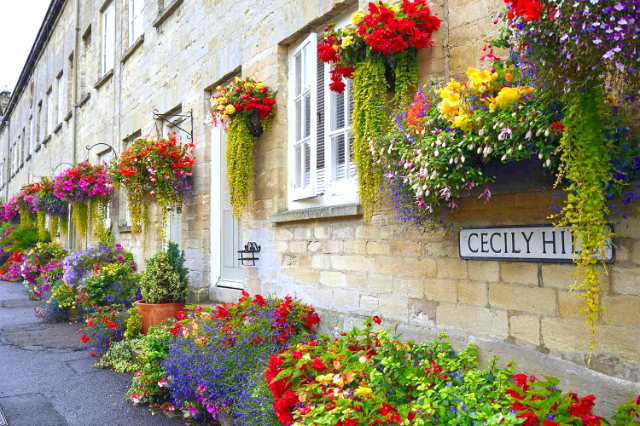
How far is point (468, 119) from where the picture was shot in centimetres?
282

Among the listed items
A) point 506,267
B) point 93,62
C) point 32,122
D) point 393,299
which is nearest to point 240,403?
point 393,299

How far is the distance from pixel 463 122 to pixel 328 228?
7.39 feet

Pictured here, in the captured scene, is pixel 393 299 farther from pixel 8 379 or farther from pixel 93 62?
pixel 93 62

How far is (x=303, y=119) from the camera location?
536cm

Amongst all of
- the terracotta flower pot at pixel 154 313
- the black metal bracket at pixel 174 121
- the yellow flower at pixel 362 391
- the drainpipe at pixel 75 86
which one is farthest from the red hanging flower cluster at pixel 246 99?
the drainpipe at pixel 75 86

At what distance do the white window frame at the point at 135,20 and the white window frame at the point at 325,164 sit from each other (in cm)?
546

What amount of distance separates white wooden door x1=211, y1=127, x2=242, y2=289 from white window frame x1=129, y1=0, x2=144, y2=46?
12.7 feet

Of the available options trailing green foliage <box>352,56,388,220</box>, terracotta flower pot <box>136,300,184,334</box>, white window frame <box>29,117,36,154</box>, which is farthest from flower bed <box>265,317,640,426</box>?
white window frame <box>29,117,36,154</box>

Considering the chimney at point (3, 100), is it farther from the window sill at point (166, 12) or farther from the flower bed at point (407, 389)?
the flower bed at point (407, 389)

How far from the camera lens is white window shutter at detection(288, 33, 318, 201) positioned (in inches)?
200

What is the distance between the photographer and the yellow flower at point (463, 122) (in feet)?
9.26

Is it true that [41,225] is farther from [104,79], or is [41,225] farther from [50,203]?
[104,79]

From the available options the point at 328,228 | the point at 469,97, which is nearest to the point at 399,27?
the point at 469,97

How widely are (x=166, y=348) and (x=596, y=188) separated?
4.35 m
